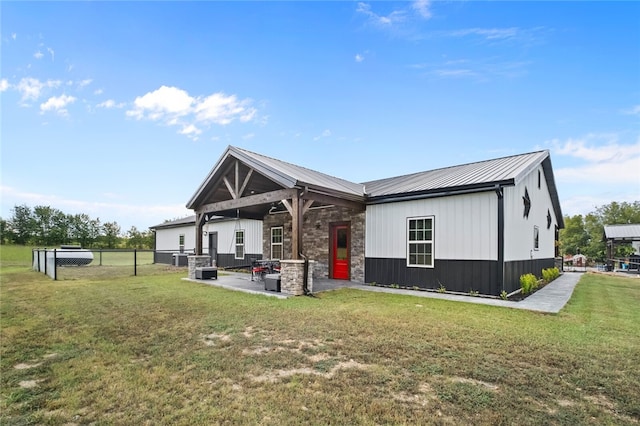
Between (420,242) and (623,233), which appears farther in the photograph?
(623,233)

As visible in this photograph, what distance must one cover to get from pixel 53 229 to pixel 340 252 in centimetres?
3534

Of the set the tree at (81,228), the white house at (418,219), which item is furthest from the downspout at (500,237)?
the tree at (81,228)

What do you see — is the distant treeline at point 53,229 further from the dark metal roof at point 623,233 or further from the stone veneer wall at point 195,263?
the dark metal roof at point 623,233

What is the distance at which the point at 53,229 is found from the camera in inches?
1282

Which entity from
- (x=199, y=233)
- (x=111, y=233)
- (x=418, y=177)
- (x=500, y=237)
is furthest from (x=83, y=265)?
(x=500, y=237)

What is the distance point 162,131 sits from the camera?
15.2 meters

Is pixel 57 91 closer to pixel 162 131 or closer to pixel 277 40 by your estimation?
pixel 162 131

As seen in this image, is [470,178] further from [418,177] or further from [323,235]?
[323,235]

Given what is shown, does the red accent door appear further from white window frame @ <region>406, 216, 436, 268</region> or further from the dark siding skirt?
white window frame @ <region>406, 216, 436, 268</region>

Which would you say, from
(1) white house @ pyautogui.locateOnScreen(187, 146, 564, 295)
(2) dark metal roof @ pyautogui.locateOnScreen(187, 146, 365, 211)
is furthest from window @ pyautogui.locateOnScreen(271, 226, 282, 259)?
(2) dark metal roof @ pyautogui.locateOnScreen(187, 146, 365, 211)

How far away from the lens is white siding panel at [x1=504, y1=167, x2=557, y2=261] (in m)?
8.77

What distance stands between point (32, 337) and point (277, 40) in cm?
1154

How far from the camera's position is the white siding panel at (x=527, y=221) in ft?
28.8

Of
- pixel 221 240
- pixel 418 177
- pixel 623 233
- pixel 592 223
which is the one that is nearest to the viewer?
pixel 418 177
